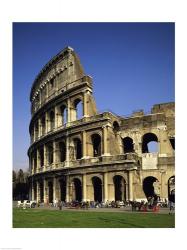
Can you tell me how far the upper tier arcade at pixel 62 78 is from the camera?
1144 inches

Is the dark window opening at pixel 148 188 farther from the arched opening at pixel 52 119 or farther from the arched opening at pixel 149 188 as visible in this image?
the arched opening at pixel 52 119

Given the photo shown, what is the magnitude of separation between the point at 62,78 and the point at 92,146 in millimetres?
7392

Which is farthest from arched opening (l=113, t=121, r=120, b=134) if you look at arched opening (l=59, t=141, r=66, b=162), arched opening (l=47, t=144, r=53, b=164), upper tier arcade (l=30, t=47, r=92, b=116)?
arched opening (l=47, t=144, r=53, b=164)

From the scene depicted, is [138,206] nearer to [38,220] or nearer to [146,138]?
[38,220]

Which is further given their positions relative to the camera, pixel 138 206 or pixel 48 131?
pixel 48 131

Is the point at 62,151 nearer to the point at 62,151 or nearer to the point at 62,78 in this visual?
the point at 62,151

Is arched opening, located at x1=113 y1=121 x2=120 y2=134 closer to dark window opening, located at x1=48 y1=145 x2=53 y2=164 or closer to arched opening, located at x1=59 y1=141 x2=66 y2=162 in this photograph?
arched opening, located at x1=59 y1=141 x2=66 y2=162

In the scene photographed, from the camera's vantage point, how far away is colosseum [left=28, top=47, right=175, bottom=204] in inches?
1004

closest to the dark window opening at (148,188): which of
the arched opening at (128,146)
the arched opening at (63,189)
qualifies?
the arched opening at (128,146)

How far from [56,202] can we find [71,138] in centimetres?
567

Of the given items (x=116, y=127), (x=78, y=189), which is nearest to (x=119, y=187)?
(x=78, y=189)
